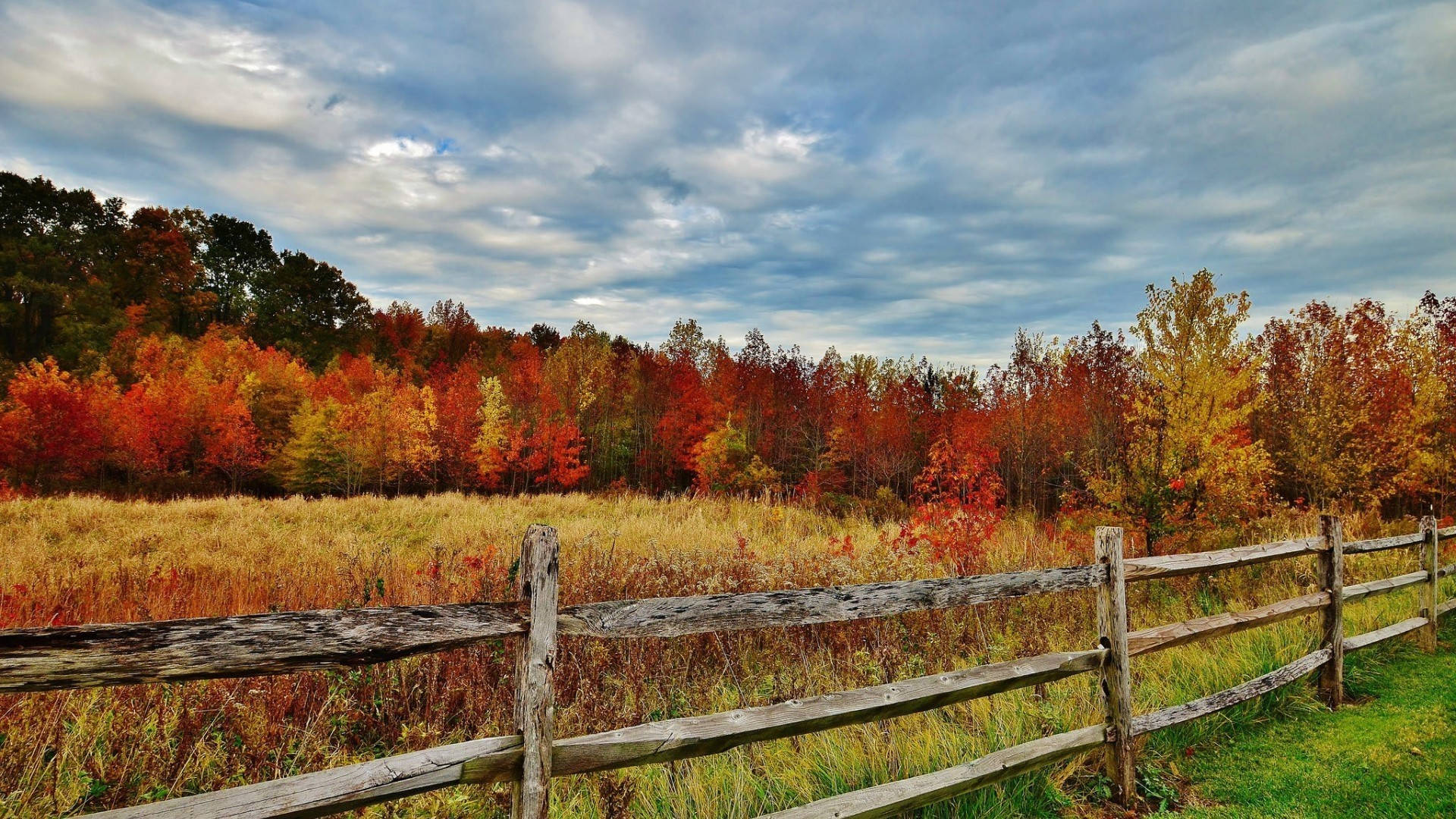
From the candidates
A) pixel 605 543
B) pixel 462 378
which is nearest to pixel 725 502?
pixel 605 543

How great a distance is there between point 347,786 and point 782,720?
1.94 meters

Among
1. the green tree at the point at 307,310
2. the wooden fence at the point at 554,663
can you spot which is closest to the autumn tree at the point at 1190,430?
the wooden fence at the point at 554,663

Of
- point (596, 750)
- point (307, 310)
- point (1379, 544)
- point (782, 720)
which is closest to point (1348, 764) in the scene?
point (1379, 544)

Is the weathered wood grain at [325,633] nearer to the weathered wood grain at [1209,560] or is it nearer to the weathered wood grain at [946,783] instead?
the weathered wood grain at [946,783]

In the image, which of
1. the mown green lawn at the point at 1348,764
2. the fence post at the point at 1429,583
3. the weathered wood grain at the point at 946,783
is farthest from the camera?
the fence post at the point at 1429,583

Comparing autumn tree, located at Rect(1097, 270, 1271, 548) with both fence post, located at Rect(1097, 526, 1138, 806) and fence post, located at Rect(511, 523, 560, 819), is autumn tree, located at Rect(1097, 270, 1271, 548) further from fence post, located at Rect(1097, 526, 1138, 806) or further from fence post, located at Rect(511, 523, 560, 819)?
fence post, located at Rect(511, 523, 560, 819)

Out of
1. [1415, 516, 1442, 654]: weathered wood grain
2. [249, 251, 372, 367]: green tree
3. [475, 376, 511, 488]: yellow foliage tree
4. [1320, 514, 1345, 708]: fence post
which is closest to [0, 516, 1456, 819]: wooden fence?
[1320, 514, 1345, 708]: fence post

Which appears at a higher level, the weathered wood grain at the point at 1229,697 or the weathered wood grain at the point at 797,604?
the weathered wood grain at the point at 797,604

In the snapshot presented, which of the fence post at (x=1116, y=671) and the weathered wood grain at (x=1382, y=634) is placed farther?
the weathered wood grain at (x=1382, y=634)

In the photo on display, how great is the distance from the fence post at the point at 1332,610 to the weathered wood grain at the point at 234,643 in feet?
25.5

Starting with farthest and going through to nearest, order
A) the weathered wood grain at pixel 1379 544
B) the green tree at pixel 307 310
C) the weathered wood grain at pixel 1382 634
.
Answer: the green tree at pixel 307 310 → the weathered wood grain at pixel 1379 544 → the weathered wood grain at pixel 1382 634

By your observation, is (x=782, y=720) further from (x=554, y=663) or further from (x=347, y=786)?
(x=347, y=786)

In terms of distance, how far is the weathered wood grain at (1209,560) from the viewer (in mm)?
5164

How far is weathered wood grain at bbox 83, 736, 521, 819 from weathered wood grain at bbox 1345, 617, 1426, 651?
826 centimetres
